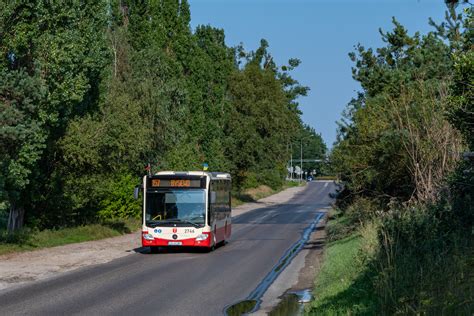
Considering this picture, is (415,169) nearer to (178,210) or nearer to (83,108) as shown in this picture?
(178,210)

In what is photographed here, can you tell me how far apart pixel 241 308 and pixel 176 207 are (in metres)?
11.9

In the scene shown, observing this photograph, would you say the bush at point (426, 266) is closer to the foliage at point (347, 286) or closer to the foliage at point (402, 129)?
the foliage at point (347, 286)

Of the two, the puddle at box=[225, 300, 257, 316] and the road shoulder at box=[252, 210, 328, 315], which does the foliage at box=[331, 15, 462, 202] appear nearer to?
the road shoulder at box=[252, 210, 328, 315]

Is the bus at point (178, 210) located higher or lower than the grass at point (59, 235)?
higher

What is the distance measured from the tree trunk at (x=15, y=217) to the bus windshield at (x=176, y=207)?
23.1 feet

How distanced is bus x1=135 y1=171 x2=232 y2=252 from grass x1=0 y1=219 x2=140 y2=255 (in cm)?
419

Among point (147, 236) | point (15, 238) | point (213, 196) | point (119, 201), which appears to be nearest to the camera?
point (147, 236)

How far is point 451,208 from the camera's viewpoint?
56.1 ft

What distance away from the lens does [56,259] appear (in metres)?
24.0

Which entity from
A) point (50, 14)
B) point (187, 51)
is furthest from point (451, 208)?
point (187, 51)

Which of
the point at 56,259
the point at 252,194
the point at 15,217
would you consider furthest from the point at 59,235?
the point at 252,194

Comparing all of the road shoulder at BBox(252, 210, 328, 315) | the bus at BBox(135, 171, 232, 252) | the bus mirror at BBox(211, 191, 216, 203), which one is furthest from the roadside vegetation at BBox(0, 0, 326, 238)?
the road shoulder at BBox(252, 210, 328, 315)

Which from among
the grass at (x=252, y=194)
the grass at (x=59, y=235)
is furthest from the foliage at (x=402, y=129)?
the grass at (x=252, y=194)

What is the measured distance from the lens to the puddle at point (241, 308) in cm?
1389
